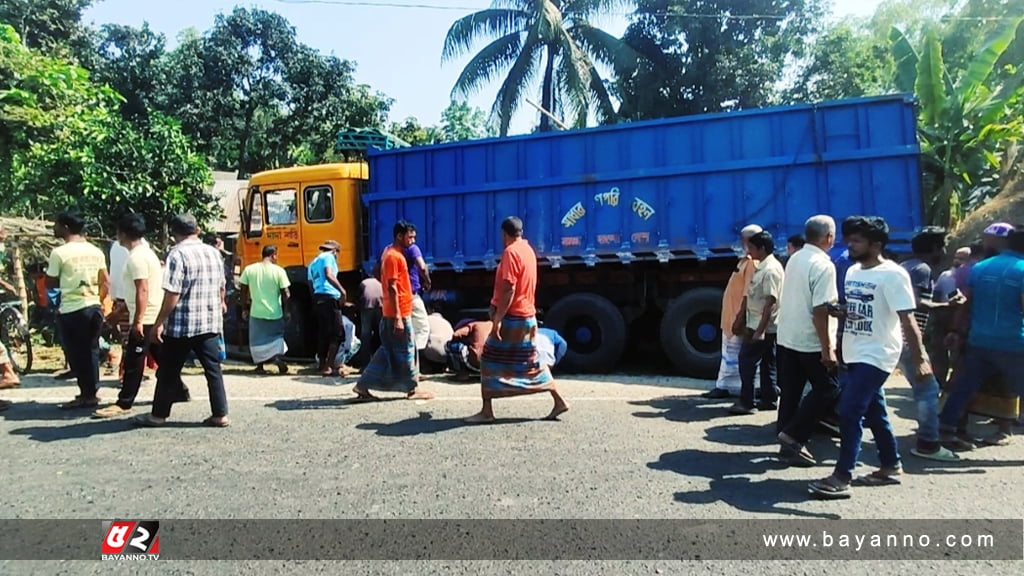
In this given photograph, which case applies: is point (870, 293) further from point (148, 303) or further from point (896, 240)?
point (148, 303)

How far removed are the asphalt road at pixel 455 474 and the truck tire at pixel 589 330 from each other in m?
2.23

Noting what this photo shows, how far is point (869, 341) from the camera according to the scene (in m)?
3.72

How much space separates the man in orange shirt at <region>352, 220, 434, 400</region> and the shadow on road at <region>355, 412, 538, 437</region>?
611mm

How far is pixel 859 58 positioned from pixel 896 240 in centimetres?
1374

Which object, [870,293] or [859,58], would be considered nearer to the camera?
[870,293]

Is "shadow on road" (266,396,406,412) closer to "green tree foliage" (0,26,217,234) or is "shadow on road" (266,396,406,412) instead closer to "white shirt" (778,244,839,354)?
"white shirt" (778,244,839,354)

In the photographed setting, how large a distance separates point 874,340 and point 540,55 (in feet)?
47.7

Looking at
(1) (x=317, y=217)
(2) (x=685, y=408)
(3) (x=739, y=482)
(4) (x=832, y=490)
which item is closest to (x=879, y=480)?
(4) (x=832, y=490)

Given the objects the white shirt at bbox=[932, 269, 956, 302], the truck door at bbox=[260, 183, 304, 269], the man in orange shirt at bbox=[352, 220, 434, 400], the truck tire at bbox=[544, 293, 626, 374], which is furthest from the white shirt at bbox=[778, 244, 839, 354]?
the truck door at bbox=[260, 183, 304, 269]

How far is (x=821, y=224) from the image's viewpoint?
4.30m

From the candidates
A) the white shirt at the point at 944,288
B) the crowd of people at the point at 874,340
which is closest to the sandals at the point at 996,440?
the crowd of people at the point at 874,340

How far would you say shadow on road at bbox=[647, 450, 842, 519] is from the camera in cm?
362

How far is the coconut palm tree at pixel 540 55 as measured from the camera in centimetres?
1653

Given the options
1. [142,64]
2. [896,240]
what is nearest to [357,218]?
[896,240]
